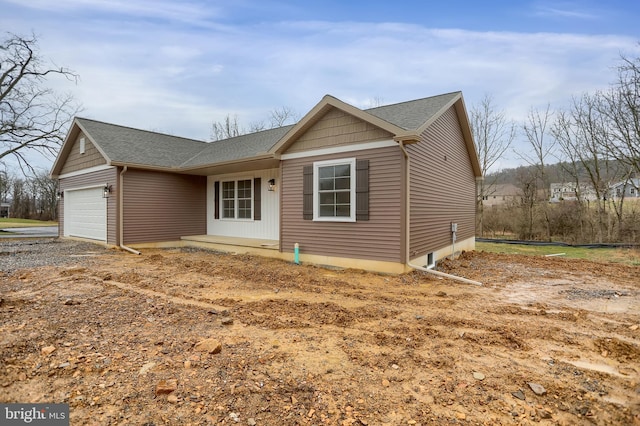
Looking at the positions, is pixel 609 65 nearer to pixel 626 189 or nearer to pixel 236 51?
pixel 626 189

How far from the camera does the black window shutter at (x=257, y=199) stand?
1063 centimetres

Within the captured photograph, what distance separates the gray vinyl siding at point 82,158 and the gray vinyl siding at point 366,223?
284 inches

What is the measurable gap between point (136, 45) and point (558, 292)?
45.3ft

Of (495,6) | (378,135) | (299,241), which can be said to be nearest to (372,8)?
(495,6)

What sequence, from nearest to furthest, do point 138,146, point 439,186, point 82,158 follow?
point 439,186, point 138,146, point 82,158

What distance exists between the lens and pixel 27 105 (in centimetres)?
1770

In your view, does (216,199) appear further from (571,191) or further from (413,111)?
(571,191)

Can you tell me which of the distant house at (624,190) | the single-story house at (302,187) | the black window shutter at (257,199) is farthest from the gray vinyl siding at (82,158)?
the distant house at (624,190)

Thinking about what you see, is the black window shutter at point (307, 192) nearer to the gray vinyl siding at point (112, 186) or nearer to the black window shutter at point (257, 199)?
the black window shutter at point (257, 199)

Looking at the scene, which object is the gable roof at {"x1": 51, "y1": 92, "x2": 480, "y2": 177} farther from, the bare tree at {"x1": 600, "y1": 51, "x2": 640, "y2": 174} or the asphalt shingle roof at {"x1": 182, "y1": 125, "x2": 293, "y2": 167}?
the bare tree at {"x1": 600, "y1": 51, "x2": 640, "y2": 174}

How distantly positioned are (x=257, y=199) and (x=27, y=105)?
1680 centimetres

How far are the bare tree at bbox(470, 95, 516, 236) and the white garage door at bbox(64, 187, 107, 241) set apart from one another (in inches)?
716

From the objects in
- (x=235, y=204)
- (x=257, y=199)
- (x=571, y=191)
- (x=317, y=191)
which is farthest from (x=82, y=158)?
(x=571, y=191)

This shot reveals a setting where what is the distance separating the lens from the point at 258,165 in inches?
384
